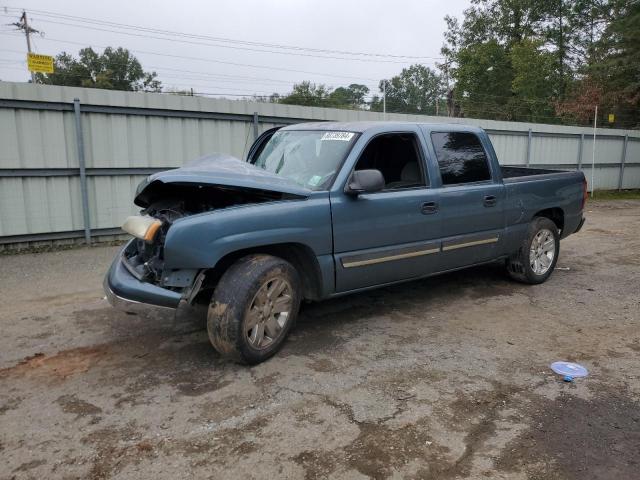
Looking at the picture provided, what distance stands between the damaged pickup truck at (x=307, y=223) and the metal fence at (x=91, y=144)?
2.83 metres

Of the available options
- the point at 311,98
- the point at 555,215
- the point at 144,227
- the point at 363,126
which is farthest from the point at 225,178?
the point at 311,98

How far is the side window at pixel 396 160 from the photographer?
487 cm

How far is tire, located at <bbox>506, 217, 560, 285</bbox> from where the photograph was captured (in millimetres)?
5982

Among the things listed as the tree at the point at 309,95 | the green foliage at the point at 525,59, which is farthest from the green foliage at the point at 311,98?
the green foliage at the point at 525,59

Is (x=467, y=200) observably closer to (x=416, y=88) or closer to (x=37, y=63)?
(x=37, y=63)

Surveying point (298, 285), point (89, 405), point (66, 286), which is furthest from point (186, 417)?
point (66, 286)

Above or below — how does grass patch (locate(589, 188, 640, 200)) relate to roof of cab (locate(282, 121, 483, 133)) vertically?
below

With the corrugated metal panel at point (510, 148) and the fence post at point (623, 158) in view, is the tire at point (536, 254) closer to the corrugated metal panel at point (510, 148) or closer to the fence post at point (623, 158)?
the corrugated metal panel at point (510, 148)

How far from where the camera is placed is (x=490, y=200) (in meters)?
5.39

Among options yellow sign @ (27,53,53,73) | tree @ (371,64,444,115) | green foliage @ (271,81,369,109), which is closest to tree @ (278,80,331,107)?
green foliage @ (271,81,369,109)

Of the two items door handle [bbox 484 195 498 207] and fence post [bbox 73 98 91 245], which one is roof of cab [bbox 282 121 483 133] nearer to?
door handle [bbox 484 195 498 207]

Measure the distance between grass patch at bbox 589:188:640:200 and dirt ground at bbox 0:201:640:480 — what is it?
13.4 meters

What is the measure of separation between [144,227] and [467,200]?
3.09m

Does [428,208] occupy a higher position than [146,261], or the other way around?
[428,208]
